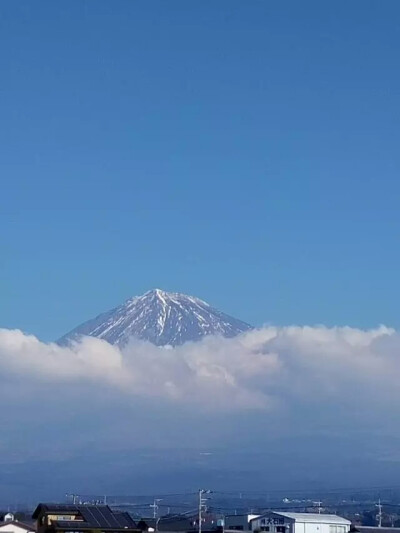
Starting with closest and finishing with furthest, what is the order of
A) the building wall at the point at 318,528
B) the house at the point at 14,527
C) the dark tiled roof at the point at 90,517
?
the dark tiled roof at the point at 90,517 < the house at the point at 14,527 < the building wall at the point at 318,528

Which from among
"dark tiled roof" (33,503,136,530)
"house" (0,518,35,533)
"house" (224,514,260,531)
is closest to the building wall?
"house" (224,514,260,531)

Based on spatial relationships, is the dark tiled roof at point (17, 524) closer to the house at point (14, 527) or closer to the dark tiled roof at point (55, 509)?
the house at point (14, 527)

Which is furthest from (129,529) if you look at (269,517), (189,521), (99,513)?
(189,521)

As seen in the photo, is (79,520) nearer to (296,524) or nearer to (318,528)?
(296,524)

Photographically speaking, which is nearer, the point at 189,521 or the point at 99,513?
the point at 99,513

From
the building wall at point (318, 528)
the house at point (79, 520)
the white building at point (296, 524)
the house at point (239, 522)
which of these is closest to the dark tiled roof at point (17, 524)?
the house at point (79, 520)

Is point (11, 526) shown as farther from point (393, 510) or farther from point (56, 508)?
point (393, 510)

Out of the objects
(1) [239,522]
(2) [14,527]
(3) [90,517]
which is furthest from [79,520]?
(1) [239,522]
